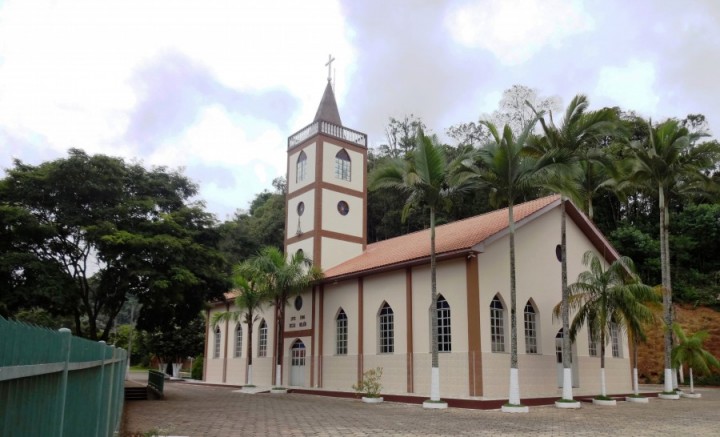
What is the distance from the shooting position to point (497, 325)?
2025cm

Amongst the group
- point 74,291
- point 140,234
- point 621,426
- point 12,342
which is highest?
point 140,234

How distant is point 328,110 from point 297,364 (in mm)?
13001

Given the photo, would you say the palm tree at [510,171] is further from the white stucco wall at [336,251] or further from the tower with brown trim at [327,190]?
the tower with brown trim at [327,190]

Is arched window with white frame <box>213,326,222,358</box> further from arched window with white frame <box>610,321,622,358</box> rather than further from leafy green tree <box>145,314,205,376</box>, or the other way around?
arched window with white frame <box>610,321,622,358</box>

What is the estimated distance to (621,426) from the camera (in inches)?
527

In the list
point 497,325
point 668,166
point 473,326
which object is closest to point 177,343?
point 497,325

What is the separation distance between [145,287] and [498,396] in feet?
39.8

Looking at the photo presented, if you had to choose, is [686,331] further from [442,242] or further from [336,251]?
[336,251]

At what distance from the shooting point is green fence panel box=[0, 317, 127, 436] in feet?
8.36

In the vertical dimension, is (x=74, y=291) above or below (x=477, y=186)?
below

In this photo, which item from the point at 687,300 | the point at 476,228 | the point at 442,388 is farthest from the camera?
the point at 687,300

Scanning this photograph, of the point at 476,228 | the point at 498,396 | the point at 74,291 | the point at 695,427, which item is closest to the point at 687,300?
the point at 476,228

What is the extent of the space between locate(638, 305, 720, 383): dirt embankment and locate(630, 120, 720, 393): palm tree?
36.3ft

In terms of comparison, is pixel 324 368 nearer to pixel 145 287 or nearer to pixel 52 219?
pixel 145 287
